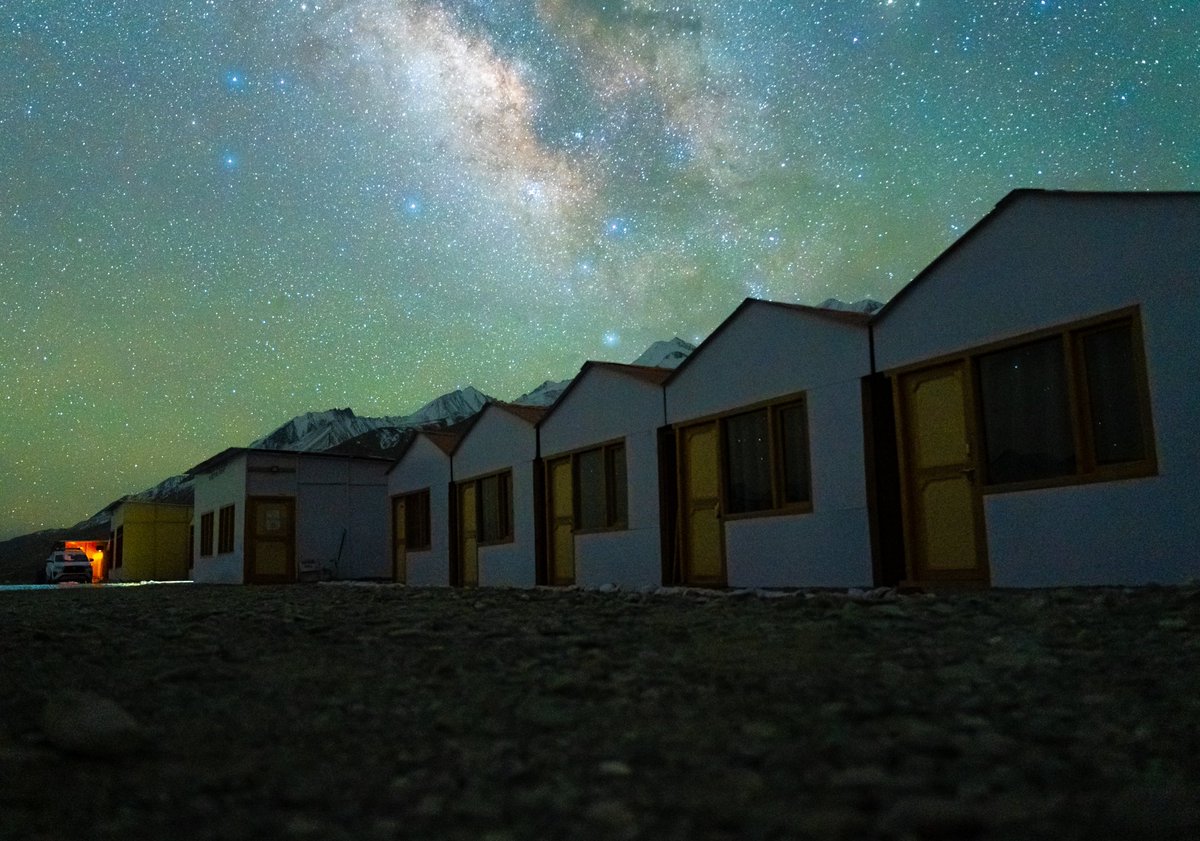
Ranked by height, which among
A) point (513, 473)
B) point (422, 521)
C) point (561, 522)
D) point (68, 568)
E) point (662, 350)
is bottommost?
point (68, 568)

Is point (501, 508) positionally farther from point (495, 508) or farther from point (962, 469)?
point (962, 469)

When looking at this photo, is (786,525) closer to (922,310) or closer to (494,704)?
(922,310)

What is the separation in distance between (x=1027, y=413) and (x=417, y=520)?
49.6ft

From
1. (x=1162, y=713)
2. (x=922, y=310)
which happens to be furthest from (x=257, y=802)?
(x=922, y=310)

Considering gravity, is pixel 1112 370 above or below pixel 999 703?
above

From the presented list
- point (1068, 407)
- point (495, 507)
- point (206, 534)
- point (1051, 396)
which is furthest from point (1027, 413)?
point (206, 534)

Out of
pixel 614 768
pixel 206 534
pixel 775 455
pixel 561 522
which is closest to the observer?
pixel 614 768

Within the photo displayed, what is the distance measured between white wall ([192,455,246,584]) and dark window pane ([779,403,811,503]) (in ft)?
64.7

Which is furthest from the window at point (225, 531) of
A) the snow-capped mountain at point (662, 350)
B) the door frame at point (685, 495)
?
the snow-capped mountain at point (662, 350)

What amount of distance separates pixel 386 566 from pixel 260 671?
23414 millimetres

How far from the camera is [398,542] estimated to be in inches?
884

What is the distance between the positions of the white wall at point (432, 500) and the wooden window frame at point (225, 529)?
30.6 feet

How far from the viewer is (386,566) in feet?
91.4

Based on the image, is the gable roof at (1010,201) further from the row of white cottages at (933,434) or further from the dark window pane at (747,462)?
the dark window pane at (747,462)
